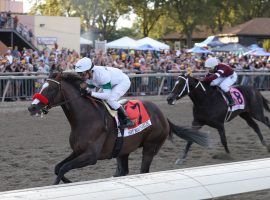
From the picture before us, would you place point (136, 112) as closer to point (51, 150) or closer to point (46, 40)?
point (51, 150)

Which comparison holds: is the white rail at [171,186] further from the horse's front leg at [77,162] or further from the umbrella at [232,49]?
the umbrella at [232,49]

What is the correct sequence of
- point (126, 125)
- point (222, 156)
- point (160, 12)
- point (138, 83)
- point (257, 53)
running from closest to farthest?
point (126, 125) → point (222, 156) → point (138, 83) → point (257, 53) → point (160, 12)

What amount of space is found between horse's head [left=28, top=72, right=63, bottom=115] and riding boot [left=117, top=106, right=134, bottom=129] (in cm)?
83

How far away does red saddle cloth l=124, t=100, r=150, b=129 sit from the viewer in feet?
26.0

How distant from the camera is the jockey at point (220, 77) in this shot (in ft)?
36.9

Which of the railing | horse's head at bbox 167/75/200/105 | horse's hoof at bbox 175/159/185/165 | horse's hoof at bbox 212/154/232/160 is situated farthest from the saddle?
the railing

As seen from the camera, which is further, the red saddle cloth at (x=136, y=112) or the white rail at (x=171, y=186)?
the red saddle cloth at (x=136, y=112)

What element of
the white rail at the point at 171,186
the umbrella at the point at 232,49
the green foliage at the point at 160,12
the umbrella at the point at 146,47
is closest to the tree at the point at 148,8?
the green foliage at the point at 160,12

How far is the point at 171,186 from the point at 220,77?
22.6ft

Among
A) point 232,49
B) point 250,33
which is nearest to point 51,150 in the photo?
point 232,49

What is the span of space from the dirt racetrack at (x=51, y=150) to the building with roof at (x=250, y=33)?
37.5m

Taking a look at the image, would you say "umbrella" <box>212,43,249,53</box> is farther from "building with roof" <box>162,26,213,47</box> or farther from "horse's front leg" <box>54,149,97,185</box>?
"building with roof" <box>162,26,213,47</box>

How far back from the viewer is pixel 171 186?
4742 millimetres

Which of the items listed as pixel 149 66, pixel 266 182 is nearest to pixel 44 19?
pixel 149 66
